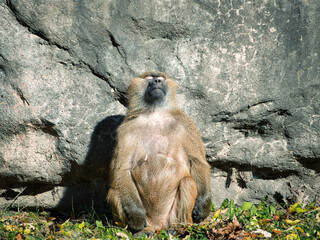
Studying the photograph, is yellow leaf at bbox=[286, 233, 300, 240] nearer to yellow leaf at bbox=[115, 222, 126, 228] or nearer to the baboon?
the baboon

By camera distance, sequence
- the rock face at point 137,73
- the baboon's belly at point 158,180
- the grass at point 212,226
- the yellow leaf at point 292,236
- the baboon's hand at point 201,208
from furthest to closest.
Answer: the rock face at point 137,73, the baboon's belly at point 158,180, the baboon's hand at point 201,208, the grass at point 212,226, the yellow leaf at point 292,236

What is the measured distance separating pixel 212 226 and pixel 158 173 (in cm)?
92

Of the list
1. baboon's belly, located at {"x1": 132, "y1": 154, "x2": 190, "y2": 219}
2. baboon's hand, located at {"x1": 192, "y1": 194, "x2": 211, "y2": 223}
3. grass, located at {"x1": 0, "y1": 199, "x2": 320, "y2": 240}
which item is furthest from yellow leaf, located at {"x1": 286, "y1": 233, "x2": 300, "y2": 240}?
baboon's belly, located at {"x1": 132, "y1": 154, "x2": 190, "y2": 219}

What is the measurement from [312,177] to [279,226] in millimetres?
1415

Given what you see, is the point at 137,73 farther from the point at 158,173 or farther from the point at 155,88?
the point at 158,173

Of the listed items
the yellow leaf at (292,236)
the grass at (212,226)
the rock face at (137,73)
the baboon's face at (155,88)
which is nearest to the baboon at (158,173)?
the baboon's face at (155,88)

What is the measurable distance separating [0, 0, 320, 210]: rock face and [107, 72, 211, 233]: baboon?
0.62 metres

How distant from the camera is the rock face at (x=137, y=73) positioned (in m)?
5.79

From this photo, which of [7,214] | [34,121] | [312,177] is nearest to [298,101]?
[312,177]

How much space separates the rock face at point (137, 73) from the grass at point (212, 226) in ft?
1.37

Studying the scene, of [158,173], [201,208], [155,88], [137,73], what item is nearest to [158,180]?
[158,173]

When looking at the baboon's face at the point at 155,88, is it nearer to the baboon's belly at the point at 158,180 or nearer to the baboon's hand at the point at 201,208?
the baboon's belly at the point at 158,180

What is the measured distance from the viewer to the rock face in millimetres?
5789

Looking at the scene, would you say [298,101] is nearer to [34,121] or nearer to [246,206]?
[246,206]
